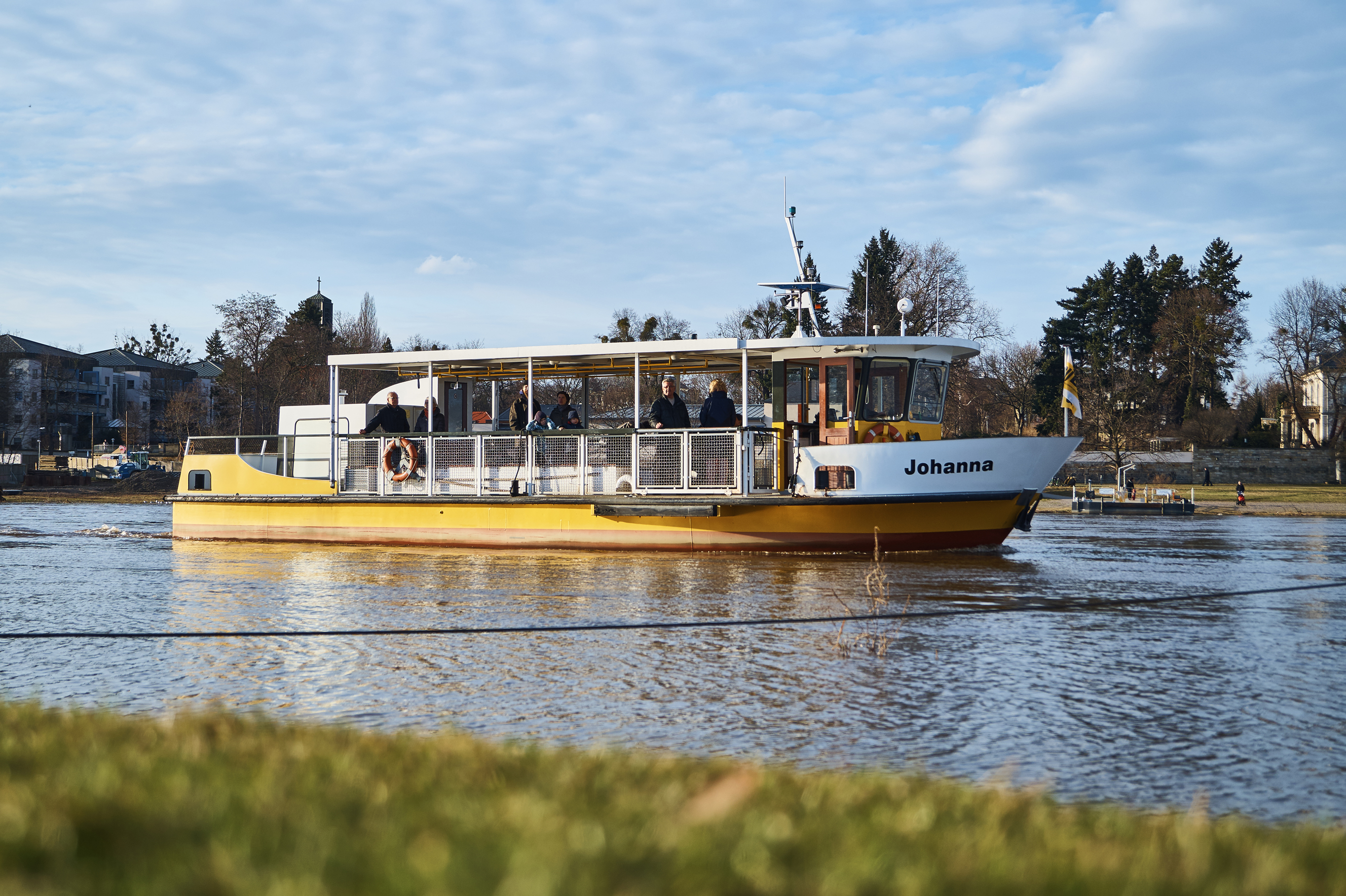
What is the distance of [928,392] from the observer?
18.1 m

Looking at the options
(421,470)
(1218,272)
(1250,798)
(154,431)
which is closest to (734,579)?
(421,470)

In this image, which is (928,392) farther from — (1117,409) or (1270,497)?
(1117,409)

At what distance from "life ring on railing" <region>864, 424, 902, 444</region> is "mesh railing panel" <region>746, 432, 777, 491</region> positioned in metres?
1.46

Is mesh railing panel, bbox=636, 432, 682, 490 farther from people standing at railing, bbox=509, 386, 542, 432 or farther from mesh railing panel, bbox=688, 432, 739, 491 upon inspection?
people standing at railing, bbox=509, 386, 542, 432

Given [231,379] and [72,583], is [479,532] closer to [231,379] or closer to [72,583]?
[72,583]

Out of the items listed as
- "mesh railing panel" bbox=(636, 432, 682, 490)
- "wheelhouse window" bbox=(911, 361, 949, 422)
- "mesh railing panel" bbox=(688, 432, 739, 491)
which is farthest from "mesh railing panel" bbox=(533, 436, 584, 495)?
"wheelhouse window" bbox=(911, 361, 949, 422)

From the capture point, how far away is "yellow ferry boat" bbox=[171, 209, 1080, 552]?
16516mm

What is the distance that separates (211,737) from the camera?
12.7ft

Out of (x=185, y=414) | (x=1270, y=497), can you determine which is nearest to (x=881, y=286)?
(x=1270, y=497)

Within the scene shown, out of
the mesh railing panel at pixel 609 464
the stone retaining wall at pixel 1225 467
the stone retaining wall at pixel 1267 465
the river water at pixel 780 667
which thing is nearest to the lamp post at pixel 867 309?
the mesh railing panel at pixel 609 464

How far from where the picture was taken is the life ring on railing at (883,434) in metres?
17.4

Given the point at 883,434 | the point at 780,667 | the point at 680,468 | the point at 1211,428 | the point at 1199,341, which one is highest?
the point at 1199,341

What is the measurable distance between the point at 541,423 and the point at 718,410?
12.0 ft

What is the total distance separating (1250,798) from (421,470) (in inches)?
636
